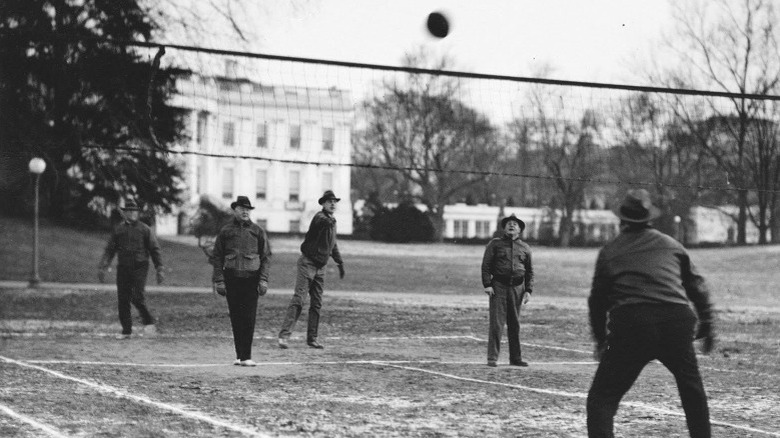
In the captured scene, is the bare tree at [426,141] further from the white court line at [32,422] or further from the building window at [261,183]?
the white court line at [32,422]

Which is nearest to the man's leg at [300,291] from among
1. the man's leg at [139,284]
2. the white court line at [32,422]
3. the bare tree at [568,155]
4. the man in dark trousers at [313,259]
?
the man in dark trousers at [313,259]

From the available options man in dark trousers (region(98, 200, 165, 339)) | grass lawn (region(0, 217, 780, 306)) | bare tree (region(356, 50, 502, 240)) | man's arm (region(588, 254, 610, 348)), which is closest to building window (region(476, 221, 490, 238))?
bare tree (region(356, 50, 502, 240))

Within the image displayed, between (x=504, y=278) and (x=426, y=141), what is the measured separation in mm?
52747

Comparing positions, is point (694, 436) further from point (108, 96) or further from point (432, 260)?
point (432, 260)

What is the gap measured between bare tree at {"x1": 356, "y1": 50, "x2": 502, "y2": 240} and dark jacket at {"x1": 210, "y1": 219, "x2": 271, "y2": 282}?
122 feet

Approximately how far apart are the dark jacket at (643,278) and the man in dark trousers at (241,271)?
572 centimetres

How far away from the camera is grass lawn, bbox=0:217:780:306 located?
35.3m

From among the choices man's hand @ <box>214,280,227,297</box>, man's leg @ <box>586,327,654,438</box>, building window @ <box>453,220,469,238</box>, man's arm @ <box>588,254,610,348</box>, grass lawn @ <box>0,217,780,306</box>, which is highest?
building window @ <box>453,220,469,238</box>

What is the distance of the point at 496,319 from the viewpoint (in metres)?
12.4

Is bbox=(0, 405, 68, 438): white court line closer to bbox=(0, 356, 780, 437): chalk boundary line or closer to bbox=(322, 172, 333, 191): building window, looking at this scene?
bbox=(0, 356, 780, 437): chalk boundary line

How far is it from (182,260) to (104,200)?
12.0 feet

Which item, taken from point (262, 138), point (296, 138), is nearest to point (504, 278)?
point (296, 138)

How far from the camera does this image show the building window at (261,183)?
86625 millimetres

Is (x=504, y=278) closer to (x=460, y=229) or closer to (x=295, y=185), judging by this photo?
(x=295, y=185)
